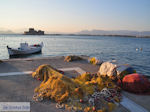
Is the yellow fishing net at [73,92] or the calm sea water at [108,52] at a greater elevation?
the yellow fishing net at [73,92]

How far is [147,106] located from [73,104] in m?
2.79

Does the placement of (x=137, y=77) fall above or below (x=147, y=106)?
above

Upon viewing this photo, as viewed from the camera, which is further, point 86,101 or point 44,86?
point 44,86

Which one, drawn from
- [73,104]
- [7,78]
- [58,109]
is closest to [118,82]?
[73,104]

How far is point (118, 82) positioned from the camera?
20.7ft

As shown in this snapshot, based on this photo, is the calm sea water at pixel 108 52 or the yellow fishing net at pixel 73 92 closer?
the yellow fishing net at pixel 73 92

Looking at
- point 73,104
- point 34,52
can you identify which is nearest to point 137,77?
point 73,104

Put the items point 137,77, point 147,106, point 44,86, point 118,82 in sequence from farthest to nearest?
point 118,82 → point 137,77 → point 44,86 → point 147,106

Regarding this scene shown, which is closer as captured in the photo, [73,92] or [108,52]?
[73,92]

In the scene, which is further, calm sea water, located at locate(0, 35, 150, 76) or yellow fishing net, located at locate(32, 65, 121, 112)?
calm sea water, located at locate(0, 35, 150, 76)

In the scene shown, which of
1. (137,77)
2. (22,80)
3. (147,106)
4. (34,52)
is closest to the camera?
(147,106)

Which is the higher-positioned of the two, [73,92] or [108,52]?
[73,92]

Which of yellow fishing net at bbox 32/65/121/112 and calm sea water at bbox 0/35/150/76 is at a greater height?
yellow fishing net at bbox 32/65/121/112

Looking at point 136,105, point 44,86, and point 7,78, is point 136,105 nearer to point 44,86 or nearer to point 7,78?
point 44,86
